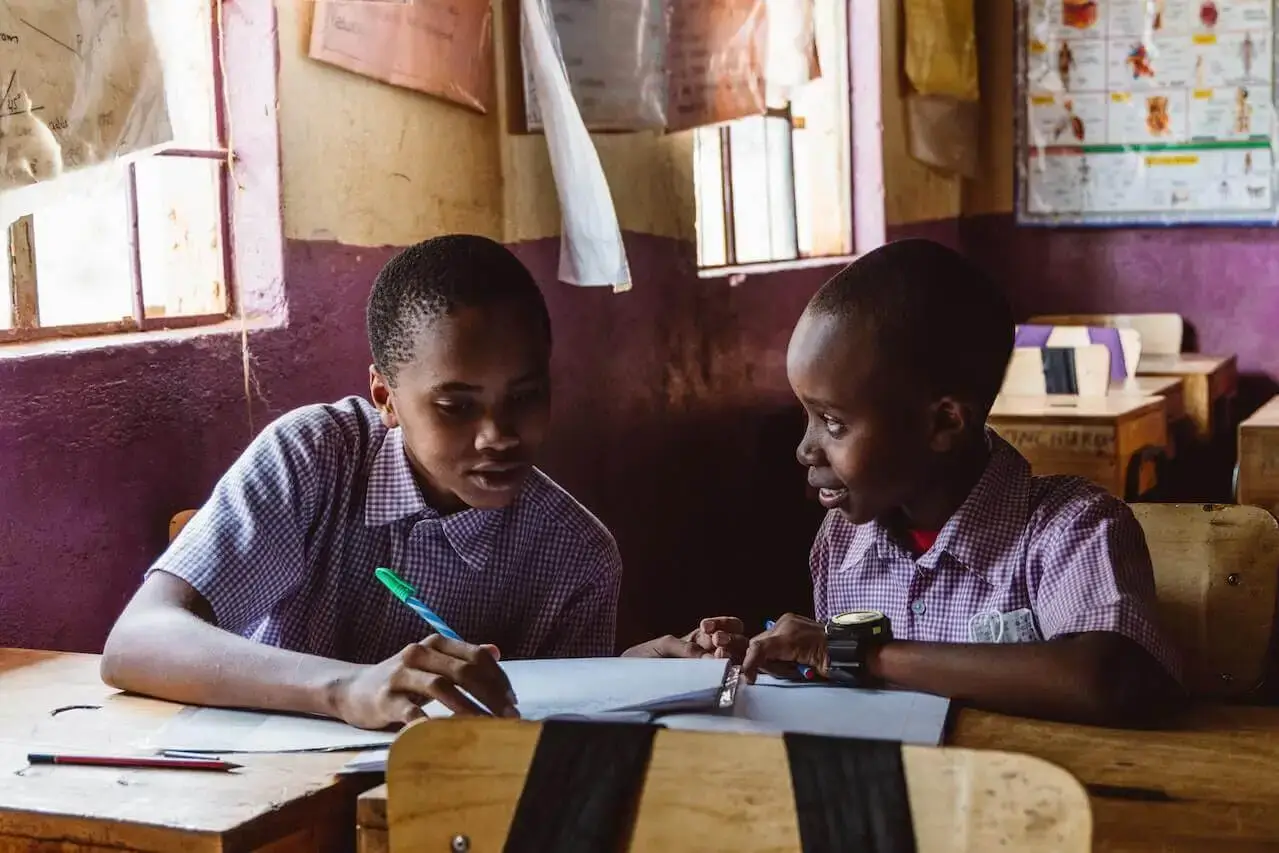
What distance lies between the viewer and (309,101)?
2.34 metres

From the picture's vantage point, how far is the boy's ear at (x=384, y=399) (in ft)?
5.61

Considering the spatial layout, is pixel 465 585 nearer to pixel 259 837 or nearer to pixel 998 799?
pixel 259 837

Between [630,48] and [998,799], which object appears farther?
[630,48]

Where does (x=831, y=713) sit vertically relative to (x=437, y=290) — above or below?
below

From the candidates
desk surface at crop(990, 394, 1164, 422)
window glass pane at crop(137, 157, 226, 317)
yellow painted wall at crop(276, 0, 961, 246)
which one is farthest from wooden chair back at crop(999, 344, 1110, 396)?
window glass pane at crop(137, 157, 226, 317)

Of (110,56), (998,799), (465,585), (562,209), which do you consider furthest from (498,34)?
(998,799)

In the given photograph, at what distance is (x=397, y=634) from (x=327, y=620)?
8 centimetres

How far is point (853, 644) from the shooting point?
4.78 feet

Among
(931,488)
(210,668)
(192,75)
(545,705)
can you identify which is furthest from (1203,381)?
(210,668)

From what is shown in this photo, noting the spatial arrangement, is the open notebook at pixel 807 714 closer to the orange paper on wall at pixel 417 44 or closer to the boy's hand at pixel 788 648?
the boy's hand at pixel 788 648

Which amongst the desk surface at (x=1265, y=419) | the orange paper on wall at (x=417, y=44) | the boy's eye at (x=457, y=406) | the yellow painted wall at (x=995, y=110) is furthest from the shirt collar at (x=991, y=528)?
the yellow painted wall at (x=995, y=110)

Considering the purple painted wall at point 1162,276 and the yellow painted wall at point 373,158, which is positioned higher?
the yellow painted wall at point 373,158

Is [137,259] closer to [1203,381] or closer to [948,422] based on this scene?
[948,422]

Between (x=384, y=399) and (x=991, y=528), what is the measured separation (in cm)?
71
